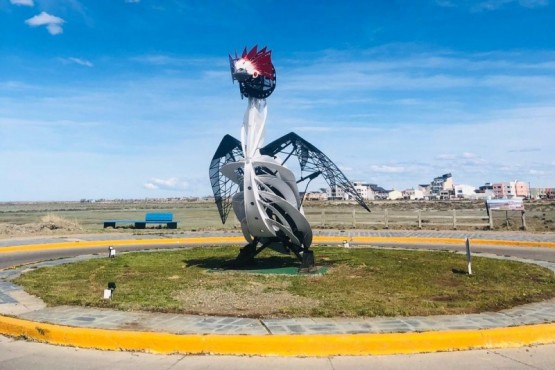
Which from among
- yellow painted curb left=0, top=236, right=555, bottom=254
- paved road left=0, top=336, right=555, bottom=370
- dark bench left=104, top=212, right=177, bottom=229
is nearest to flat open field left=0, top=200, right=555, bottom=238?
dark bench left=104, top=212, right=177, bottom=229

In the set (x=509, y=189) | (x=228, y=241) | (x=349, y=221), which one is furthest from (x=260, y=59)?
(x=509, y=189)

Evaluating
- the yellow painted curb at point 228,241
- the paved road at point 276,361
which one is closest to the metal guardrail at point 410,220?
the yellow painted curb at point 228,241

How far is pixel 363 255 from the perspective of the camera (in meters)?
16.6

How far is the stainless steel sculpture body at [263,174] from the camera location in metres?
11.8

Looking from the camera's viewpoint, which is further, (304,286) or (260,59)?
(260,59)

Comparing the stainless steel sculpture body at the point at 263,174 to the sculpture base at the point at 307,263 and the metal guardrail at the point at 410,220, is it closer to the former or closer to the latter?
the sculpture base at the point at 307,263

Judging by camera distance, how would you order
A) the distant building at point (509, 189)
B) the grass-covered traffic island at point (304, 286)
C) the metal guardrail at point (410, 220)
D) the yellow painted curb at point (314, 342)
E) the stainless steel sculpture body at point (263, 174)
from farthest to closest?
the distant building at point (509, 189)
the metal guardrail at point (410, 220)
the stainless steel sculpture body at point (263, 174)
the grass-covered traffic island at point (304, 286)
the yellow painted curb at point (314, 342)

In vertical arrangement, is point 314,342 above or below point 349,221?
below

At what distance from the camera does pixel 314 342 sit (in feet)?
20.1

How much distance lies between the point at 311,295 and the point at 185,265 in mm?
5979

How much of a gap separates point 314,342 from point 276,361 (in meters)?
0.60

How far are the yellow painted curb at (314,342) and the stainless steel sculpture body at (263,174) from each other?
5.56 metres

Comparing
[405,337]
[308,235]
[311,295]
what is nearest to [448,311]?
[405,337]

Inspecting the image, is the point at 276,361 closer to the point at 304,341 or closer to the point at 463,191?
the point at 304,341
